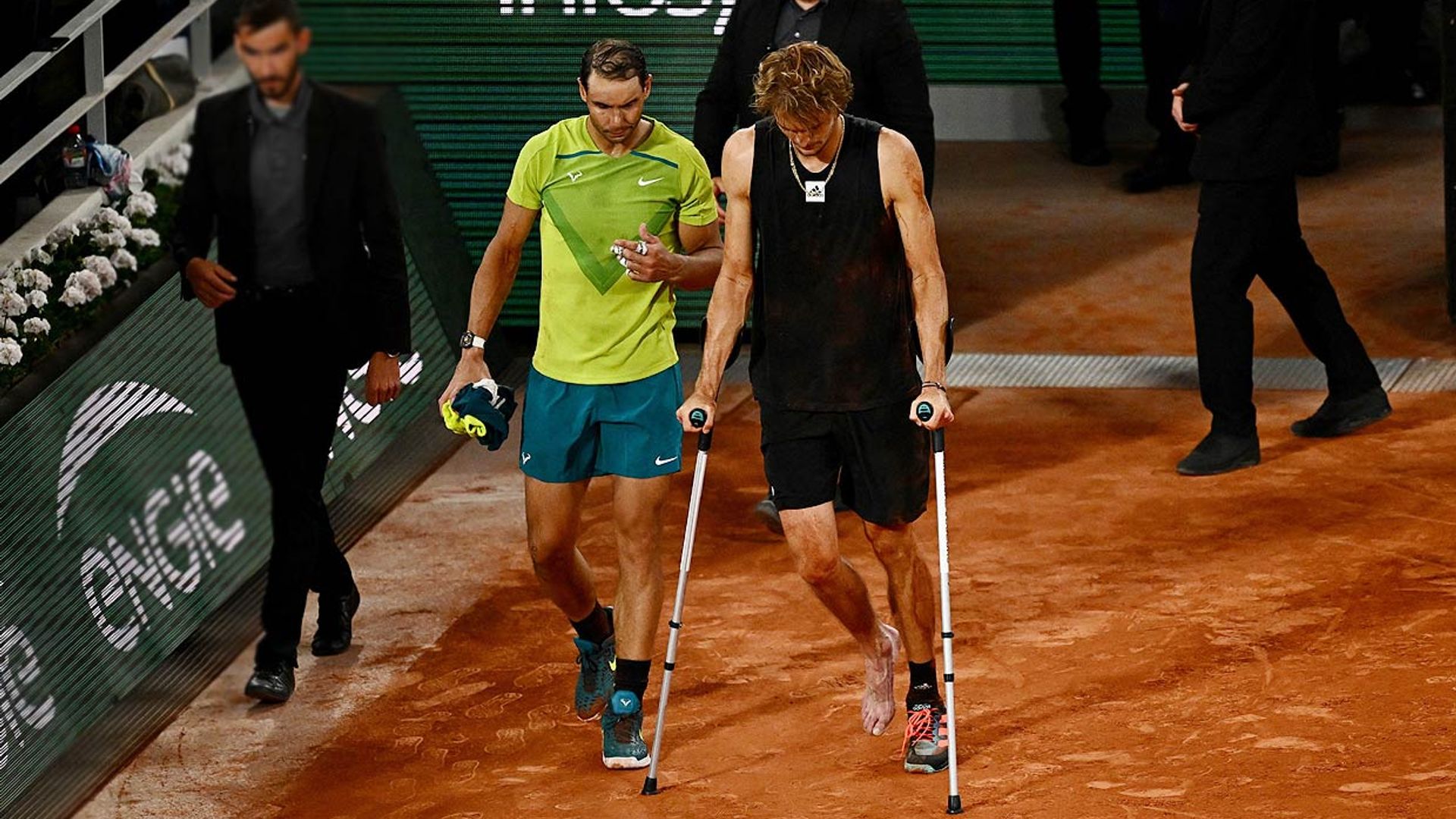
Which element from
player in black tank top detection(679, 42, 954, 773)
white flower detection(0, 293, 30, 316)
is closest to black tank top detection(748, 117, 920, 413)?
player in black tank top detection(679, 42, 954, 773)

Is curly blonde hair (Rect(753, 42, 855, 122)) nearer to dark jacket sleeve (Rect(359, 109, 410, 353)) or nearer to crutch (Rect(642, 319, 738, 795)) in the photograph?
crutch (Rect(642, 319, 738, 795))

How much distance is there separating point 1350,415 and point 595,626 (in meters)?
3.56

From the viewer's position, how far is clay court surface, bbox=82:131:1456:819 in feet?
15.9

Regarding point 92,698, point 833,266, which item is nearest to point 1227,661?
point 833,266

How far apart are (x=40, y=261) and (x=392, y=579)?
370 centimetres

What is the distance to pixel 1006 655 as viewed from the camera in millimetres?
5688

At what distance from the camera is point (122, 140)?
2.29 meters

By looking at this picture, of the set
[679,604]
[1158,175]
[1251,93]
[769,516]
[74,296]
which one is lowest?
[1158,175]

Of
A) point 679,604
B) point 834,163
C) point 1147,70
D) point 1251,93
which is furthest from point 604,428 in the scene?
point 1147,70

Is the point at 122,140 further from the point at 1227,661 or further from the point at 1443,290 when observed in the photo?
the point at 1443,290

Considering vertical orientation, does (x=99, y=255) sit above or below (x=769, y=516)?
above

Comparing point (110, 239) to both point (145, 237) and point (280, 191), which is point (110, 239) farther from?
point (280, 191)

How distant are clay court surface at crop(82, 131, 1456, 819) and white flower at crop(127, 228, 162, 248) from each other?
1.28 meters

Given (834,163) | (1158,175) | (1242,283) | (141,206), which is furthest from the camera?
(1158,175)
